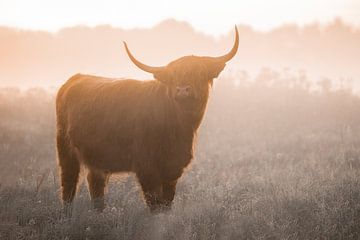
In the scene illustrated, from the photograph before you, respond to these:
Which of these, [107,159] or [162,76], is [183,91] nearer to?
[162,76]

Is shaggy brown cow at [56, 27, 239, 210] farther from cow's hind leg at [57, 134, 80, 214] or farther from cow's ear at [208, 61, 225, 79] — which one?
cow's hind leg at [57, 134, 80, 214]

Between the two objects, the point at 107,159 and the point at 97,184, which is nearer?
the point at 107,159

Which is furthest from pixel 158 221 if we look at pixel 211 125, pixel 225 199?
pixel 211 125

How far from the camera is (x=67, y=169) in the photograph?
6770 millimetres

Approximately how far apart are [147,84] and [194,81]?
97 centimetres

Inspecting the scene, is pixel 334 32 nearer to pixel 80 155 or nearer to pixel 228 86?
pixel 228 86

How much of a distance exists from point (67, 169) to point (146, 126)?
1730 mm

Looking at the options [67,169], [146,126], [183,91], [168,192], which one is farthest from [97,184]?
[183,91]

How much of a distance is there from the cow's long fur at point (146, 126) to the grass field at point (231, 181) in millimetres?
493

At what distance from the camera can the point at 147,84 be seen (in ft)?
20.2

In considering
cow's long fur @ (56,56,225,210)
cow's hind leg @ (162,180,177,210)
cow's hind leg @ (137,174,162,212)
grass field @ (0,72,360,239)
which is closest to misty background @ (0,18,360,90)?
grass field @ (0,72,360,239)

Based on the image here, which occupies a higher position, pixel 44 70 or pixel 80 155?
pixel 80 155

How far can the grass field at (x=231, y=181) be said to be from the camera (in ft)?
17.1

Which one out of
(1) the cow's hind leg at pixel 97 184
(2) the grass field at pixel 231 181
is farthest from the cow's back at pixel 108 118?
(2) the grass field at pixel 231 181
